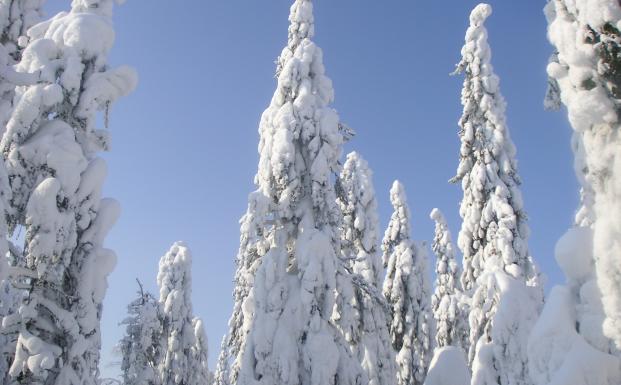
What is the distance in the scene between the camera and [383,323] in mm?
21344

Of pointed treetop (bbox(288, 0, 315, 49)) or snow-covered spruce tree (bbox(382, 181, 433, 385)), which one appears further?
snow-covered spruce tree (bbox(382, 181, 433, 385))

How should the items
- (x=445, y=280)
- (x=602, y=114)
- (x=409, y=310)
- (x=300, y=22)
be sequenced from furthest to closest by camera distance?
(x=445, y=280)
(x=409, y=310)
(x=300, y=22)
(x=602, y=114)

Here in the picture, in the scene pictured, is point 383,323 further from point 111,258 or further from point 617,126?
point 617,126

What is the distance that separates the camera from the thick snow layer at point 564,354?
5.00 m

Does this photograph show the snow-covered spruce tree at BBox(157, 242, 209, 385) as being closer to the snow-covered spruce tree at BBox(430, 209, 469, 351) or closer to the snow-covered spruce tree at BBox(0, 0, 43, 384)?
the snow-covered spruce tree at BBox(430, 209, 469, 351)

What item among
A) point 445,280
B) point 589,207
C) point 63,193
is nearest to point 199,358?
point 445,280

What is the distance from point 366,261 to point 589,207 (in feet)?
71.2

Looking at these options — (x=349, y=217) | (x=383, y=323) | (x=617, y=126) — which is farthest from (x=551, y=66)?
(x=349, y=217)

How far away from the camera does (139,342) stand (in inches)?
990

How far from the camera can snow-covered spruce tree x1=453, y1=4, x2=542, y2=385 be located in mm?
14719

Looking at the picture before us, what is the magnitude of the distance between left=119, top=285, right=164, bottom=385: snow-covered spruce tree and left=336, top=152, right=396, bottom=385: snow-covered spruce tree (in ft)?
31.2

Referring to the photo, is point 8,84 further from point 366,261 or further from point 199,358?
point 199,358

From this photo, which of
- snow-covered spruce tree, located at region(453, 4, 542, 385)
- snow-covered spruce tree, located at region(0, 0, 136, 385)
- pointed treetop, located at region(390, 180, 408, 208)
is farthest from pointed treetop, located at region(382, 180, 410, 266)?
snow-covered spruce tree, located at region(0, 0, 136, 385)

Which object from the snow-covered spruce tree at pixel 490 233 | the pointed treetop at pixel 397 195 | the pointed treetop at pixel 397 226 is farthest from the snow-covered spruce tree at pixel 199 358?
the snow-covered spruce tree at pixel 490 233
